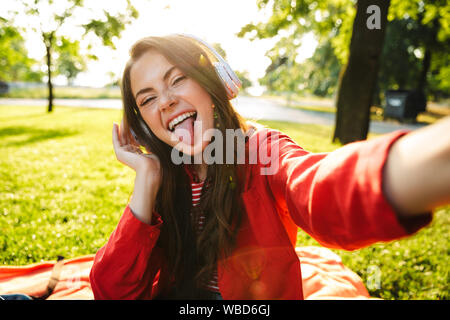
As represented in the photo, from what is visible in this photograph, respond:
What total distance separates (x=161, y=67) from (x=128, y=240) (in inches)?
A: 33.8

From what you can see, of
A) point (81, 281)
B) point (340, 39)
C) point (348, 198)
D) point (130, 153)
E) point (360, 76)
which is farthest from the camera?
point (340, 39)

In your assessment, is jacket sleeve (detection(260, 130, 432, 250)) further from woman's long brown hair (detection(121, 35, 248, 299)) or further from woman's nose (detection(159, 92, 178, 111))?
woman's nose (detection(159, 92, 178, 111))

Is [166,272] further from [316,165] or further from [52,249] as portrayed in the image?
[52,249]

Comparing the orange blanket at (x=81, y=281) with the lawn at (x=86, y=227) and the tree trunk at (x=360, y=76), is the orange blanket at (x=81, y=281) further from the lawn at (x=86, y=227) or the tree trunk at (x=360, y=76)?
the tree trunk at (x=360, y=76)

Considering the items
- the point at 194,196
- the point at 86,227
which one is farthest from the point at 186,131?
the point at 86,227

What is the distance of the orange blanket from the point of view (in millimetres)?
1834

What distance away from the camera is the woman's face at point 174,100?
1.35 metres

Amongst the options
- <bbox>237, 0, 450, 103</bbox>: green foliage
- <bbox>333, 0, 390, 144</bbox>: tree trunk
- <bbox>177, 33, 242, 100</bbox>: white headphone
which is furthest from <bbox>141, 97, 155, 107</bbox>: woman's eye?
<bbox>333, 0, 390, 144</bbox>: tree trunk

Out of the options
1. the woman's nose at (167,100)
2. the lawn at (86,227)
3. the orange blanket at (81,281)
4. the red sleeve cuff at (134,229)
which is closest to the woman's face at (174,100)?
the woman's nose at (167,100)

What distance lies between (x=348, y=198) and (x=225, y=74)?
92cm

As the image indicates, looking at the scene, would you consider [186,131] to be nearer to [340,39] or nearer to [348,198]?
[348,198]

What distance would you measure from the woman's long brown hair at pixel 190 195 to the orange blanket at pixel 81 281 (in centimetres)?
76

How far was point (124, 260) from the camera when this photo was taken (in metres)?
1.25
